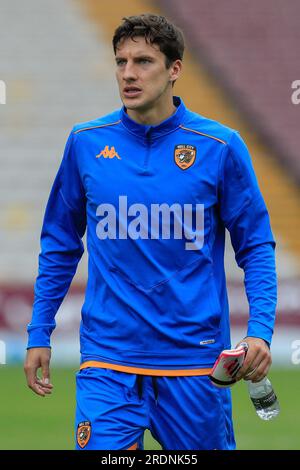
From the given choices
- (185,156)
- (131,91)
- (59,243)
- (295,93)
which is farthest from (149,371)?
(295,93)

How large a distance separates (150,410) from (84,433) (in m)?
0.24

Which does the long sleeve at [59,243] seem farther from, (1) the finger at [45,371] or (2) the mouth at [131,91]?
(2) the mouth at [131,91]

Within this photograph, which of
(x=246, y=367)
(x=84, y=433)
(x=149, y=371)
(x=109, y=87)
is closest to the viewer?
(x=246, y=367)

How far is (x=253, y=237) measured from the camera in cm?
387

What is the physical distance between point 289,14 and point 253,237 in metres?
8.91

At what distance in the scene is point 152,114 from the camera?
3.91 metres

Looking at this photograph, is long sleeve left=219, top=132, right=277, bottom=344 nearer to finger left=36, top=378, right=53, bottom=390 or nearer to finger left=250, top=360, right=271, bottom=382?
finger left=250, top=360, right=271, bottom=382

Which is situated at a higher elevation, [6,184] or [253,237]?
[6,184]

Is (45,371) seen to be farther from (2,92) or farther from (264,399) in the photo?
(2,92)

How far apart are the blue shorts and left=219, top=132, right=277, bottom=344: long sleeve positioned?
0.36m

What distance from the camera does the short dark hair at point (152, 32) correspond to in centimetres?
390

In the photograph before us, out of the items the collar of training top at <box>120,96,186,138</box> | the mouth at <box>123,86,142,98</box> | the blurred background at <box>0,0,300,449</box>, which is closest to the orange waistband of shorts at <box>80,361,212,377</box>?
the collar of training top at <box>120,96,186,138</box>

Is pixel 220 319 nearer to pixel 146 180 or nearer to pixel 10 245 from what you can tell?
pixel 146 180
